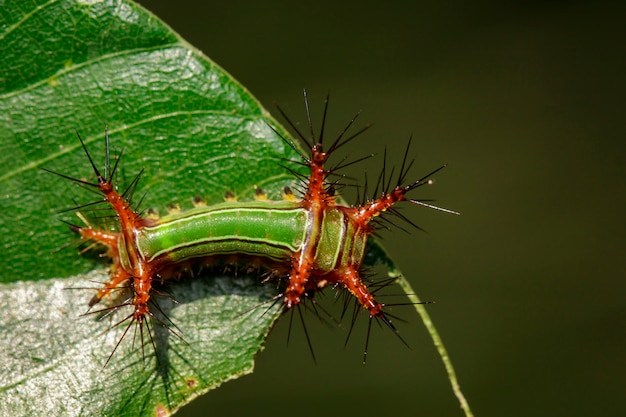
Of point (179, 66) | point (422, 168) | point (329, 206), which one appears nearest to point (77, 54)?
point (179, 66)

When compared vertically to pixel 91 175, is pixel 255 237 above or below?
below

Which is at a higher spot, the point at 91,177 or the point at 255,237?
the point at 91,177

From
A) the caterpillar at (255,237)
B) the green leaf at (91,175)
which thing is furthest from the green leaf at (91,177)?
the caterpillar at (255,237)

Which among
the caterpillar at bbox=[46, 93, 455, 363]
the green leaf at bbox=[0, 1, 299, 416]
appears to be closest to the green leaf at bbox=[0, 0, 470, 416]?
the green leaf at bbox=[0, 1, 299, 416]

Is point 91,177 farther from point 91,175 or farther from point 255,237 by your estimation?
point 255,237

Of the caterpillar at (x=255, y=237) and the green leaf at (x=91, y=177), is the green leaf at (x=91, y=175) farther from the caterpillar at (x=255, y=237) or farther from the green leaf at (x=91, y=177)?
the caterpillar at (x=255, y=237)

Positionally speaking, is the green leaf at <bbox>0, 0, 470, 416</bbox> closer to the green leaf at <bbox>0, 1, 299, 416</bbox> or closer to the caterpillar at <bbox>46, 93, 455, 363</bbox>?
the green leaf at <bbox>0, 1, 299, 416</bbox>

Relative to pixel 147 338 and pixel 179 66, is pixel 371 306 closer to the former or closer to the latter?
pixel 147 338

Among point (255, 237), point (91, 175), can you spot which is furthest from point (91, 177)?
Answer: point (255, 237)
